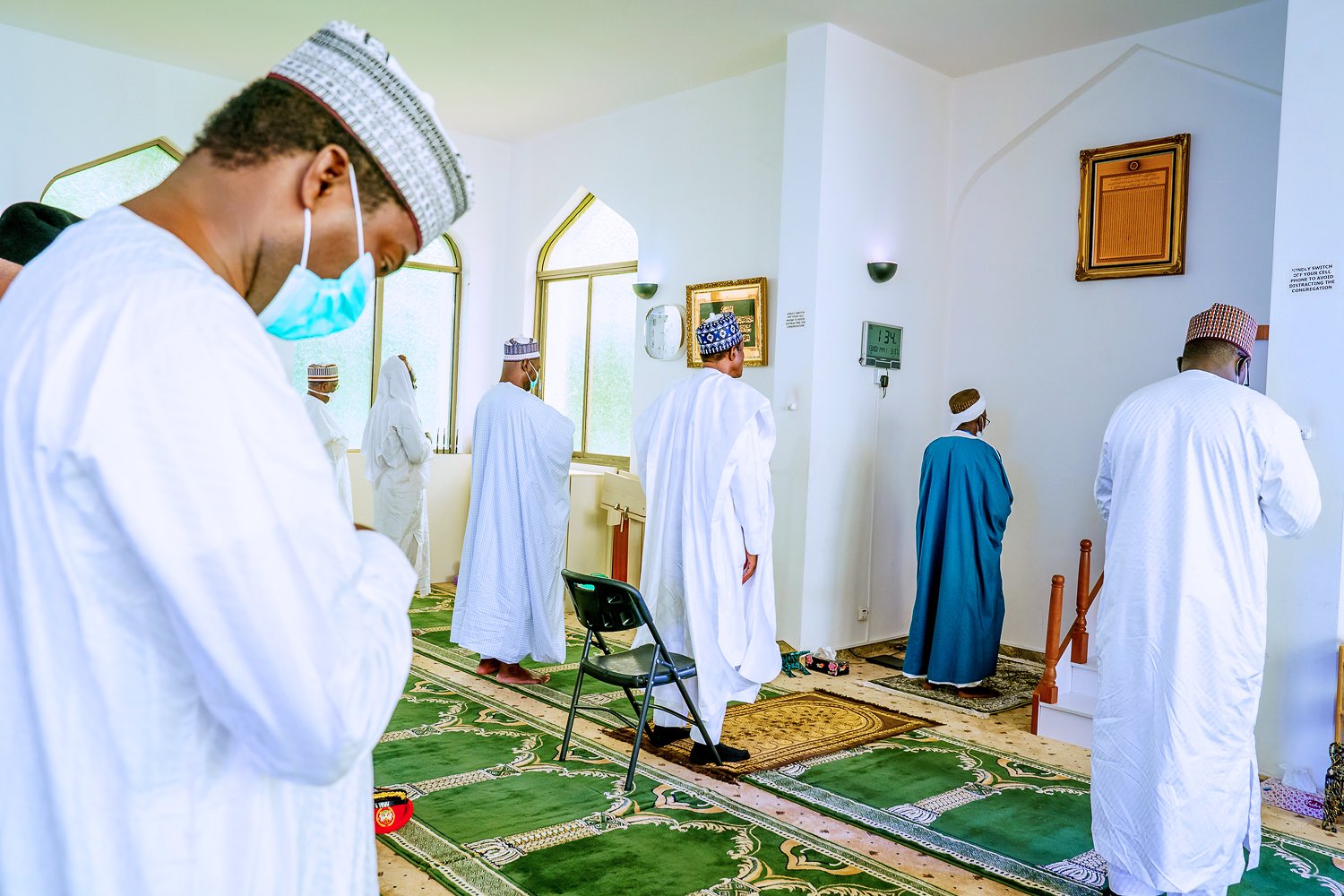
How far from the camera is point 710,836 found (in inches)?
132

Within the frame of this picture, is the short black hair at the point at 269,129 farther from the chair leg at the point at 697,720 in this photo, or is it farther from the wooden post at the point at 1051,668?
the wooden post at the point at 1051,668

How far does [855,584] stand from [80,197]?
19.7 feet

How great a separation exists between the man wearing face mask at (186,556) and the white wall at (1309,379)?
428 cm

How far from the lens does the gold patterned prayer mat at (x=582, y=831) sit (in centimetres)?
300

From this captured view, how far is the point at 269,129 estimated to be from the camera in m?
0.88

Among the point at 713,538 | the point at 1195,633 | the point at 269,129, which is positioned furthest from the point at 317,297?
the point at 713,538

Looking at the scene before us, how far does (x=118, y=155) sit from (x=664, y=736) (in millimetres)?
5817

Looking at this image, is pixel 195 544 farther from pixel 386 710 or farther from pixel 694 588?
pixel 694 588

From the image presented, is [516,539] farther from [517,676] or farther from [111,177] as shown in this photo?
[111,177]

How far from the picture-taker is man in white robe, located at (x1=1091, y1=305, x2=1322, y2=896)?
9.71 ft

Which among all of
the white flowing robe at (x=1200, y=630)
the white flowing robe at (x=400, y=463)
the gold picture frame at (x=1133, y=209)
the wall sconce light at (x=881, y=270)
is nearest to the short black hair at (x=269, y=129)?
the white flowing robe at (x=1200, y=630)

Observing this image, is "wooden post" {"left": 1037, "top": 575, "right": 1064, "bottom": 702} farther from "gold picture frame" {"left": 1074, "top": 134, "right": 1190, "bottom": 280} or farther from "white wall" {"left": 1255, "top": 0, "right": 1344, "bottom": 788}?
"gold picture frame" {"left": 1074, "top": 134, "right": 1190, "bottom": 280}

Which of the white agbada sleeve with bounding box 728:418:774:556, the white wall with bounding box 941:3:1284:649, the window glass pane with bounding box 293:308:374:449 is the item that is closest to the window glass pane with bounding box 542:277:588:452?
the window glass pane with bounding box 293:308:374:449

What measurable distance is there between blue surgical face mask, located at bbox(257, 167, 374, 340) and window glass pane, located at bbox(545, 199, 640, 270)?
275 inches
